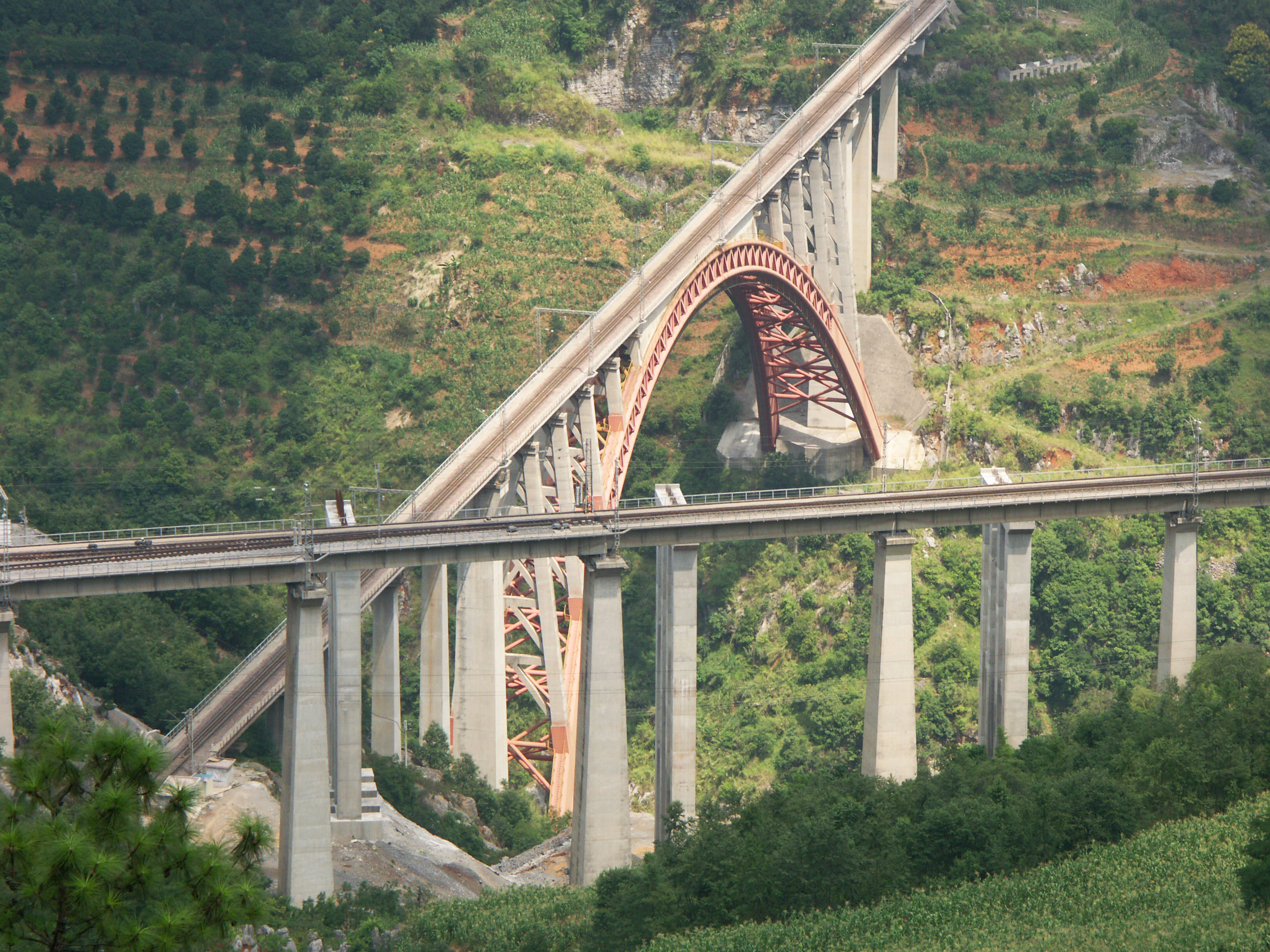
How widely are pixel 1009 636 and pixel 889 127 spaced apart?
73.6m

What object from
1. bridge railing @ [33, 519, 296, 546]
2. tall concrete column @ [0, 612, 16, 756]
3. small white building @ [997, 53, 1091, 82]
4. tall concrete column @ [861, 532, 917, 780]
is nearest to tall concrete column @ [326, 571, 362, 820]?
bridge railing @ [33, 519, 296, 546]

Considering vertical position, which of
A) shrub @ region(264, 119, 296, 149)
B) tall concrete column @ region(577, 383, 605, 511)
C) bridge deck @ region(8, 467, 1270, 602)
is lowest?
bridge deck @ region(8, 467, 1270, 602)

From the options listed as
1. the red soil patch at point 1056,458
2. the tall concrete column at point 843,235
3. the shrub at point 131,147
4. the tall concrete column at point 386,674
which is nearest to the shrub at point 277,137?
the shrub at point 131,147

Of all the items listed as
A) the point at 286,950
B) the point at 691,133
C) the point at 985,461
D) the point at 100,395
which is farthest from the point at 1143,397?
the point at 286,950

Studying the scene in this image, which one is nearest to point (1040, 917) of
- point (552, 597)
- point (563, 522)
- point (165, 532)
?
point (563, 522)

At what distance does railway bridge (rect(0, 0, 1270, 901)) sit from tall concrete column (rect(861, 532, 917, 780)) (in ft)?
0.42

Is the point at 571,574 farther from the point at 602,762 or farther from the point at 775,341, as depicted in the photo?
the point at 775,341

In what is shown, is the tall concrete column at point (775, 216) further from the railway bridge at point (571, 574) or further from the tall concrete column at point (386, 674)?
the tall concrete column at point (386, 674)

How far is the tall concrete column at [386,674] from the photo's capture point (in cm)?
9712

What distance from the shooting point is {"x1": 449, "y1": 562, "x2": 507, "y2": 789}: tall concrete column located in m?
98.3

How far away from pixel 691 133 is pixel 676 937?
4498 inches

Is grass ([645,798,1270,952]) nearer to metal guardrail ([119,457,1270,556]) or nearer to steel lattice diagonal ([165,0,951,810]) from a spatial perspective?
metal guardrail ([119,457,1270,556])

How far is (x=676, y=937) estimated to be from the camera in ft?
224

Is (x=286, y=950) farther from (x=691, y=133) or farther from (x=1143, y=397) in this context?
(x=691, y=133)
